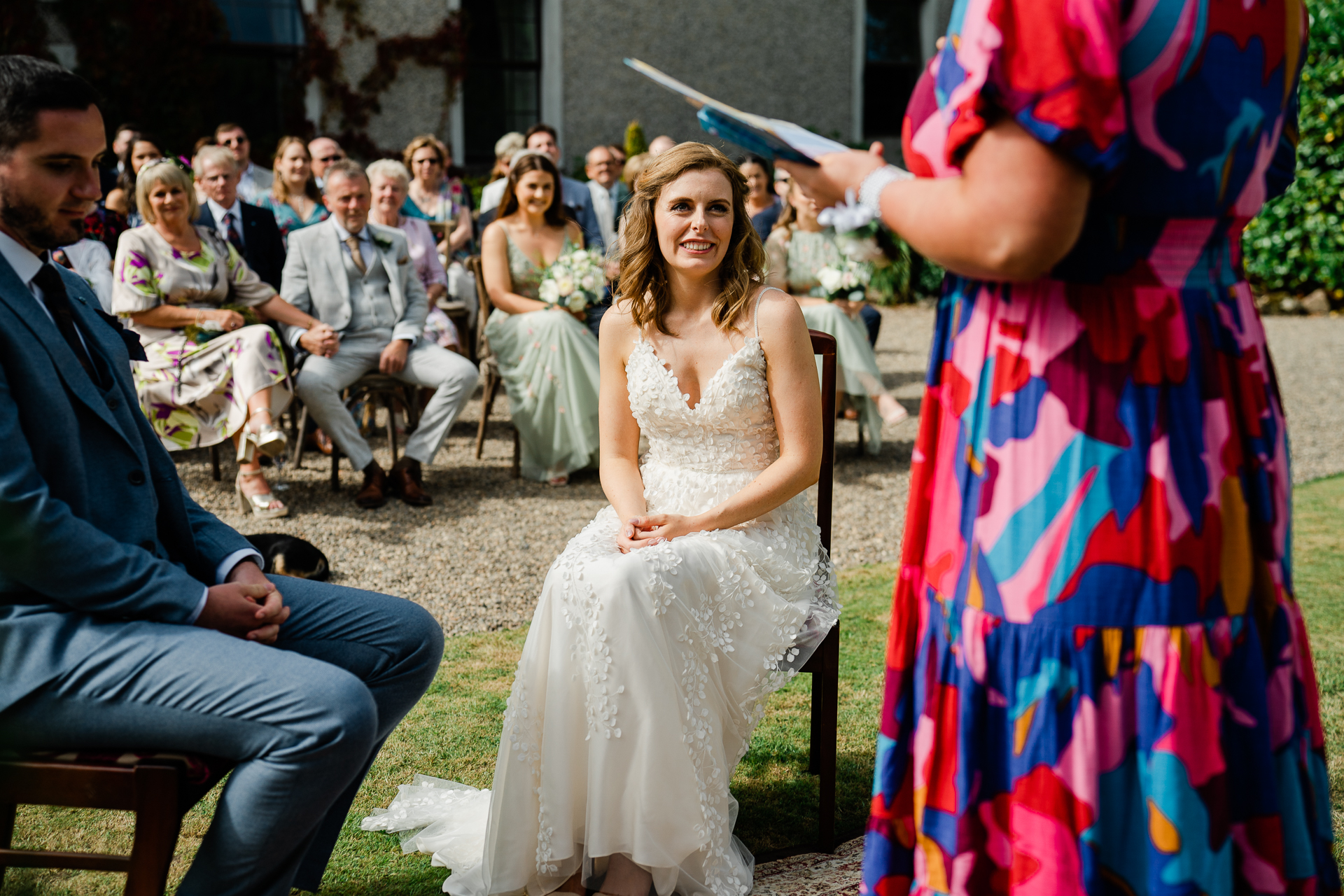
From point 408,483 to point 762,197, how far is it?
407cm

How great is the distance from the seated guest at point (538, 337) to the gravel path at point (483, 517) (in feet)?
0.87

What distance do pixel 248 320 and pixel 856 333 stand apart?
373cm

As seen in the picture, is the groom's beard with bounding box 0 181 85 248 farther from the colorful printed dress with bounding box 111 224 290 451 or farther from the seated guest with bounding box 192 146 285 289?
the seated guest with bounding box 192 146 285 289

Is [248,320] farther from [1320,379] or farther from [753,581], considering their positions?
[1320,379]

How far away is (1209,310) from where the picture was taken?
134 cm

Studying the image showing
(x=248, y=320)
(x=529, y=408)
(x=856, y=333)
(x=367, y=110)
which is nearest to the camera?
(x=248, y=320)

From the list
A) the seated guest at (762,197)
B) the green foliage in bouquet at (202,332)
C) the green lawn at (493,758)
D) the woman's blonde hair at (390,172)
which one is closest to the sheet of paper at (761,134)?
the green lawn at (493,758)

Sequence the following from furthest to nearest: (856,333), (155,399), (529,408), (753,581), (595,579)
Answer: (856,333) → (529,408) → (155,399) → (753,581) → (595,579)

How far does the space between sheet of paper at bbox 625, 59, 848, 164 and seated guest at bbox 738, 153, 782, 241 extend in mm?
6932

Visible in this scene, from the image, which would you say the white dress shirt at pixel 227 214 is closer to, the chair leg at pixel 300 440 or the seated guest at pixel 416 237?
the seated guest at pixel 416 237

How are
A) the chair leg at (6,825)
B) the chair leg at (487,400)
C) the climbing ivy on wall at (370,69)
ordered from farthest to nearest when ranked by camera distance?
1. the climbing ivy on wall at (370,69)
2. the chair leg at (487,400)
3. the chair leg at (6,825)

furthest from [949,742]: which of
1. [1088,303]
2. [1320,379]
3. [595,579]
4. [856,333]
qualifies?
[1320,379]

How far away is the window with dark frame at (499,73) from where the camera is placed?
1573cm

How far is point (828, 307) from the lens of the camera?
7258mm
